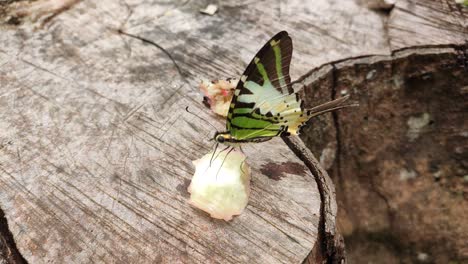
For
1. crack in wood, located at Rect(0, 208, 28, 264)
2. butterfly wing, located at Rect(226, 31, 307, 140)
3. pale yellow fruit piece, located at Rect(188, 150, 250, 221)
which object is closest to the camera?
crack in wood, located at Rect(0, 208, 28, 264)

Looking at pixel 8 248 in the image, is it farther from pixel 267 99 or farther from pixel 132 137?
pixel 267 99

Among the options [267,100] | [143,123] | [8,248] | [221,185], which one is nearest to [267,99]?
[267,100]

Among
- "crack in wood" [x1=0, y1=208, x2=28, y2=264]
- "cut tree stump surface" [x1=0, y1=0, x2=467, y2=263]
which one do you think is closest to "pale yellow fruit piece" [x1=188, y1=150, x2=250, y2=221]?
"cut tree stump surface" [x1=0, y1=0, x2=467, y2=263]

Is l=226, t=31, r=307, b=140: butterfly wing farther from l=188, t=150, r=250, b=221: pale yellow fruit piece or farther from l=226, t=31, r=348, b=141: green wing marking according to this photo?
l=188, t=150, r=250, b=221: pale yellow fruit piece

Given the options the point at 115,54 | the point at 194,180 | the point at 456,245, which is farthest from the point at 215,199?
the point at 456,245

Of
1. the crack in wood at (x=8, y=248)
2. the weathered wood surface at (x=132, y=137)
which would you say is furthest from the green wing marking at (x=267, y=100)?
the crack in wood at (x=8, y=248)

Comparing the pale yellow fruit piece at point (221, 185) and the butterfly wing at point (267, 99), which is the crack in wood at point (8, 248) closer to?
the pale yellow fruit piece at point (221, 185)
